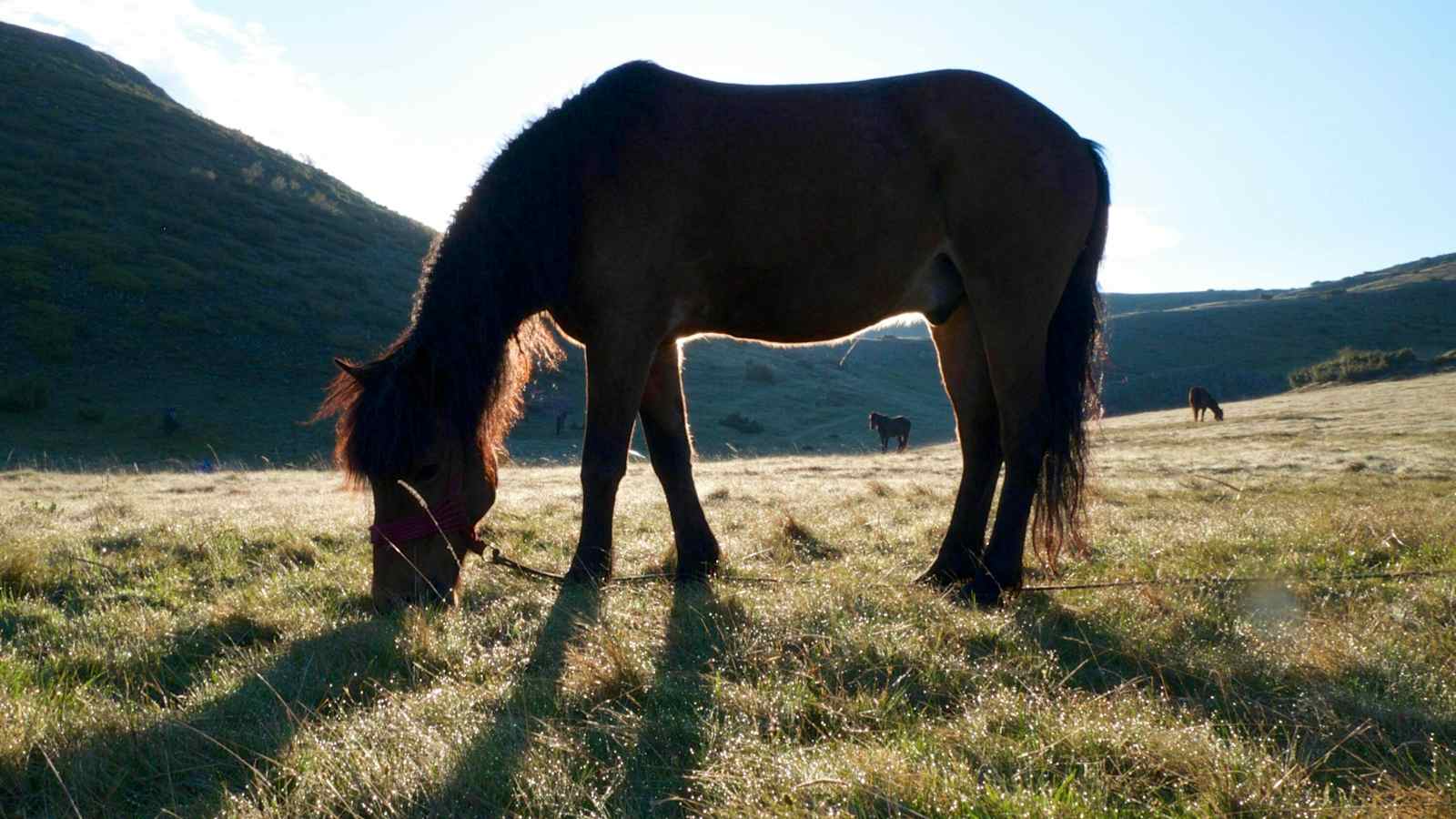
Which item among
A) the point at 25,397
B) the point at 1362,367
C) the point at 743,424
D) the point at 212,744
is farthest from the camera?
the point at 1362,367

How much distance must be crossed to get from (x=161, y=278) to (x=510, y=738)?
44108mm

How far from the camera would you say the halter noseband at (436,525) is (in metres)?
4.25

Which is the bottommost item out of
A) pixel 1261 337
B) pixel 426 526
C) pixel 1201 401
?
pixel 1201 401

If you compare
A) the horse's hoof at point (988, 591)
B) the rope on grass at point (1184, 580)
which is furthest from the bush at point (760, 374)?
the horse's hoof at point (988, 591)

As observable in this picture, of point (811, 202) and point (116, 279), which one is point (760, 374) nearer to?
point (116, 279)

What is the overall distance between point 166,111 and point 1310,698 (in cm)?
7211

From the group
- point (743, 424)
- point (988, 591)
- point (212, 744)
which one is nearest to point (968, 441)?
point (988, 591)

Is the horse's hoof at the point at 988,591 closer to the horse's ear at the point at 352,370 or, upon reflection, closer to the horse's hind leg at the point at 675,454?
the horse's hind leg at the point at 675,454

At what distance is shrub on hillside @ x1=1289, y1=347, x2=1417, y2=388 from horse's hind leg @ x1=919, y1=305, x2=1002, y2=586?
177 feet

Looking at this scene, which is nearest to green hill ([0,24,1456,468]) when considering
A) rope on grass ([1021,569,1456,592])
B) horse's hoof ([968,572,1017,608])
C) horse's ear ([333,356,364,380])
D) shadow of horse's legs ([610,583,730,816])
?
horse's ear ([333,356,364,380])

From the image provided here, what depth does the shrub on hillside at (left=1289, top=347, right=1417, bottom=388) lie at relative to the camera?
48.3 metres

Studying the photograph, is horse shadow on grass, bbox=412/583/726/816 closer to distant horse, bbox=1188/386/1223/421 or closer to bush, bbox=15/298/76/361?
bush, bbox=15/298/76/361

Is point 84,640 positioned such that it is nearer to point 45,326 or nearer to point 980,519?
point 980,519

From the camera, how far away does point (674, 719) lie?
2.45m
